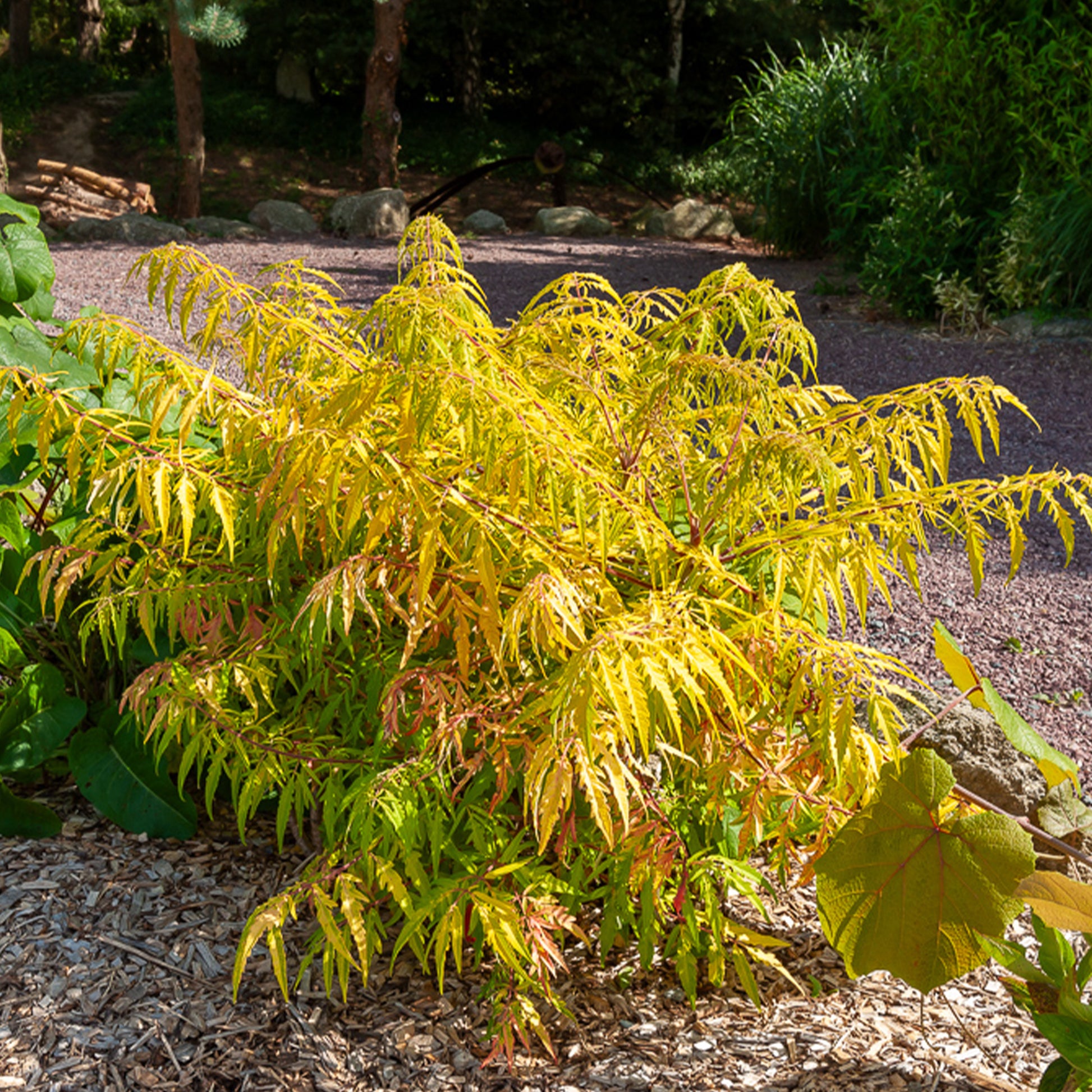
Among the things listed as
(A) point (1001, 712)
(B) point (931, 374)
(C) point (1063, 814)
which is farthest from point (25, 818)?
(B) point (931, 374)

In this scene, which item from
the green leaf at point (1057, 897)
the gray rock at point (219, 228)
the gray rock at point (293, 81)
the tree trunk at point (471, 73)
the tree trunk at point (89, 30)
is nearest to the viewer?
the green leaf at point (1057, 897)

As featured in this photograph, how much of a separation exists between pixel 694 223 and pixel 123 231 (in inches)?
216

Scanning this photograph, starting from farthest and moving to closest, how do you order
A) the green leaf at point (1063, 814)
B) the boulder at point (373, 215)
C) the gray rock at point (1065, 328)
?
1. the boulder at point (373, 215)
2. the gray rock at point (1065, 328)
3. the green leaf at point (1063, 814)

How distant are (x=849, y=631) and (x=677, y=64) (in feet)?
43.1

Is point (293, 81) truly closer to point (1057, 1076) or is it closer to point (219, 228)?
point (219, 228)

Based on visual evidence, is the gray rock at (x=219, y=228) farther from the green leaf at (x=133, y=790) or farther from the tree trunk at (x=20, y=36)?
the green leaf at (x=133, y=790)

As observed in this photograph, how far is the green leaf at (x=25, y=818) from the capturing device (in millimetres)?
1855

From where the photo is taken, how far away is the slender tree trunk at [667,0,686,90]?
13953 millimetres

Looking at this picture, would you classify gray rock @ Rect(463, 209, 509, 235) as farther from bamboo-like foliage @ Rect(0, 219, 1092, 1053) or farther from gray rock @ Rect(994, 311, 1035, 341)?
bamboo-like foliage @ Rect(0, 219, 1092, 1053)

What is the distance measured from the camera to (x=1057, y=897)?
1188 mm

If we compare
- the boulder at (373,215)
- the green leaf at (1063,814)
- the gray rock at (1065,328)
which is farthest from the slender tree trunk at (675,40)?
the green leaf at (1063,814)

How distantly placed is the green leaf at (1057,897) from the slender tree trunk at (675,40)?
47.8ft

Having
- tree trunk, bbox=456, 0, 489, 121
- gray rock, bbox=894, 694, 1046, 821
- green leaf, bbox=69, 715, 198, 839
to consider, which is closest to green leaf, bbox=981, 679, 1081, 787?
gray rock, bbox=894, 694, 1046, 821

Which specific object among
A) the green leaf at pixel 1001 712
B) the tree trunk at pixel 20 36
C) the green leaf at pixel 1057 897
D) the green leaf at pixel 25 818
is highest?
the tree trunk at pixel 20 36
